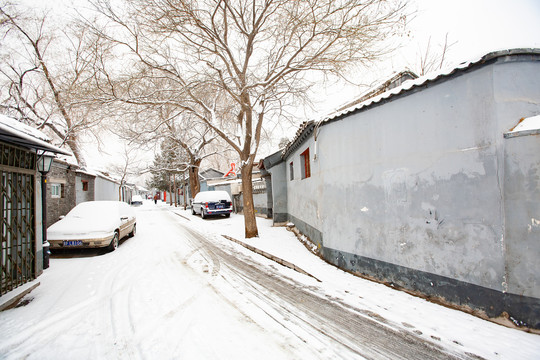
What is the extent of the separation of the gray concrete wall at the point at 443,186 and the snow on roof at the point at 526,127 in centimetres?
8

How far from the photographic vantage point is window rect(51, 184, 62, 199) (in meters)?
9.78

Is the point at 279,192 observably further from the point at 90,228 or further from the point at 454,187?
the point at 454,187

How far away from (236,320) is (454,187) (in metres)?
3.78

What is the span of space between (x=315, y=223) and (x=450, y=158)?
432 centimetres

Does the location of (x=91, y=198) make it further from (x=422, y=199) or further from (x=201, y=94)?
(x=422, y=199)

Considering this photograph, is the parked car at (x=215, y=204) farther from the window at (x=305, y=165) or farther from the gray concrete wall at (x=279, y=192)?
the window at (x=305, y=165)

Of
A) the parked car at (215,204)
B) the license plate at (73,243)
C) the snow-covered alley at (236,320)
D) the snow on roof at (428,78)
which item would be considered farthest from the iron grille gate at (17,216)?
the parked car at (215,204)

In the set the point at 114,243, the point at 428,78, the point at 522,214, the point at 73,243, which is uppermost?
the point at 428,78

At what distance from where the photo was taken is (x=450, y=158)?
12.3 ft

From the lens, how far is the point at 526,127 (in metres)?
3.12

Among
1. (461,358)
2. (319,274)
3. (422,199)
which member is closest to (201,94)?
(319,274)

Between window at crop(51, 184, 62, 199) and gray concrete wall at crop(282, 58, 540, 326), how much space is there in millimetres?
11151

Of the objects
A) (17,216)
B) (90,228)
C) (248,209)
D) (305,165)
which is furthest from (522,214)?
(90,228)

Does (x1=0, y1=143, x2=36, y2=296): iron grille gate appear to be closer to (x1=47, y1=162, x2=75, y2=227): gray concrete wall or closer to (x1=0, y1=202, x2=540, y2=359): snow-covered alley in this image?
(x1=0, y1=202, x2=540, y2=359): snow-covered alley
